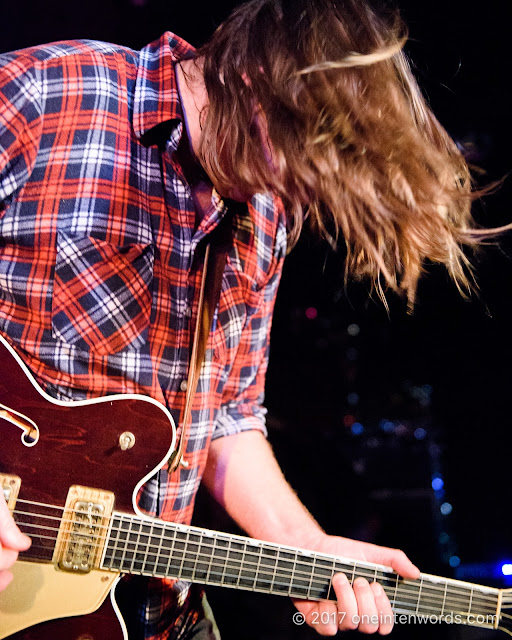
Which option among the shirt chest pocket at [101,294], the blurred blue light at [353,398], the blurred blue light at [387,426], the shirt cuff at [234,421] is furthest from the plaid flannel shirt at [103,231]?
the blurred blue light at [387,426]

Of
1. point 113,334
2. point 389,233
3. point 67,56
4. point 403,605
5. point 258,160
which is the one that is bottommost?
point 403,605

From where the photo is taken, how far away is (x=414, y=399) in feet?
13.7

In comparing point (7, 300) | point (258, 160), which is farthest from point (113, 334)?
point (258, 160)

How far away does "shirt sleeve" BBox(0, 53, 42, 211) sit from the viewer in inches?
47.1

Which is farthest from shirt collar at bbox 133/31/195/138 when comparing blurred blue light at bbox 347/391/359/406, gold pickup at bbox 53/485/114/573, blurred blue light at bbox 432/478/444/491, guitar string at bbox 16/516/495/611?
blurred blue light at bbox 432/478/444/491

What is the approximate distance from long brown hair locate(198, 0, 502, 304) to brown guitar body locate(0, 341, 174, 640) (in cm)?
66

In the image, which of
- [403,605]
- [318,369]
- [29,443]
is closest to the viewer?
[29,443]

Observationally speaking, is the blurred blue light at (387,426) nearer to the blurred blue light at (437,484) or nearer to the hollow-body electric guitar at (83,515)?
the blurred blue light at (437,484)

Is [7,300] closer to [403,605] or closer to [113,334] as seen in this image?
[113,334]

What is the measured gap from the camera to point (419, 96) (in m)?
1.64

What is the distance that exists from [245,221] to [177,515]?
0.90m

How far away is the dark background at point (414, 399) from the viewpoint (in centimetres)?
344

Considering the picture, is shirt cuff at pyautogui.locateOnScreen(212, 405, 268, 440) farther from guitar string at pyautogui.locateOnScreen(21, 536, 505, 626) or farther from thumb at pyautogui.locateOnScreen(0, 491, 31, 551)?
thumb at pyautogui.locateOnScreen(0, 491, 31, 551)

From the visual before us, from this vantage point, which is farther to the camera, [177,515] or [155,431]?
[177,515]
